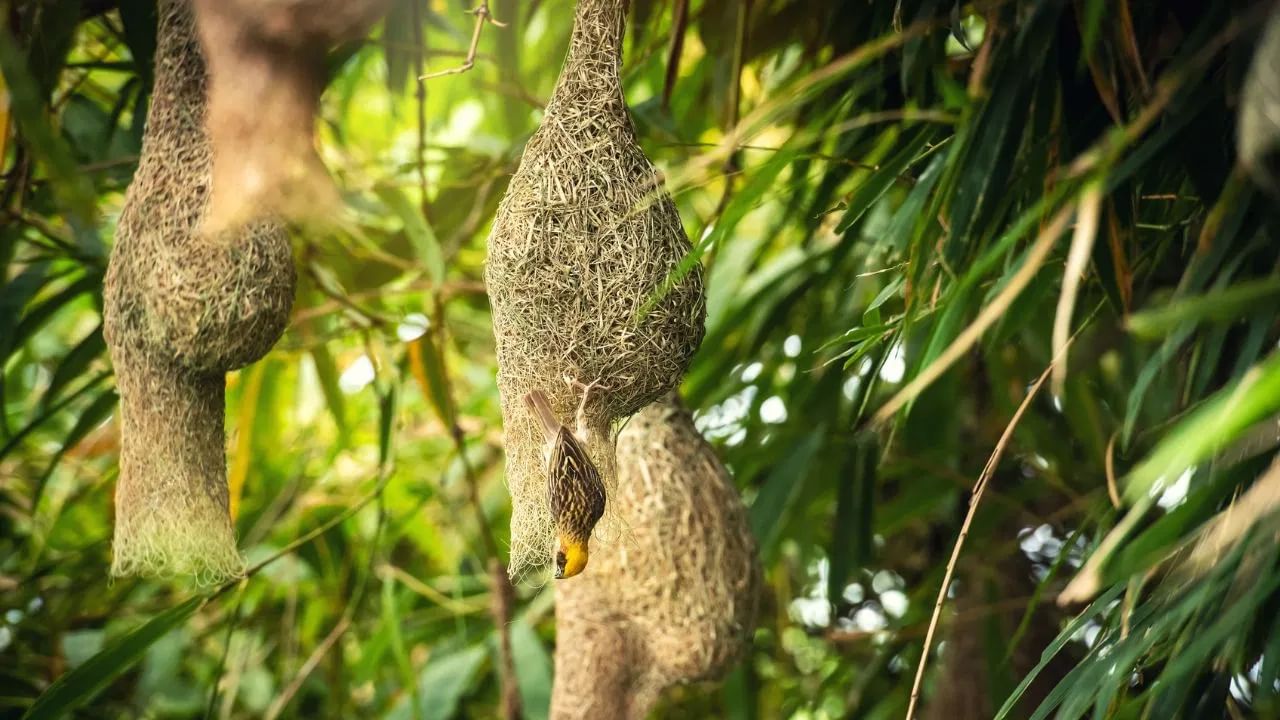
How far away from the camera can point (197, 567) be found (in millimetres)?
1095

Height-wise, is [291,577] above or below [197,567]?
below

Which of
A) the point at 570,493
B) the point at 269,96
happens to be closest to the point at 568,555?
the point at 570,493

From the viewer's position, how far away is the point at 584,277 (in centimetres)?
89

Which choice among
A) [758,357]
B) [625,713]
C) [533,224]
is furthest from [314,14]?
[758,357]

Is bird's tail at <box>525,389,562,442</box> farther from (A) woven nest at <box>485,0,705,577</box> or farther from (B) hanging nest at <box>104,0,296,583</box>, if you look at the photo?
(B) hanging nest at <box>104,0,296,583</box>

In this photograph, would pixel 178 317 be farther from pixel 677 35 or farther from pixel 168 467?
pixel 677 35

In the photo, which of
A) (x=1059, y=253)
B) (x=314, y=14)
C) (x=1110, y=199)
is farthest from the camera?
(x=1059, y=253)

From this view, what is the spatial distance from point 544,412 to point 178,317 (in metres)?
0.33

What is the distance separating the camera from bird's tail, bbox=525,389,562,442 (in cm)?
83

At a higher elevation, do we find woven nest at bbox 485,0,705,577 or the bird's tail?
woven nest at bbox 485,0,705,577

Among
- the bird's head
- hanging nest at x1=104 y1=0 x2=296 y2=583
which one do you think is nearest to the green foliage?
hanging nest at x1=104 y1=0 x2=296 y2=583

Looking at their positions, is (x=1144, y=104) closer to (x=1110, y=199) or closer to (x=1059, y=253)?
(x=1110, y=199)

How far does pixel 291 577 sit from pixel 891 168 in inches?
60.2

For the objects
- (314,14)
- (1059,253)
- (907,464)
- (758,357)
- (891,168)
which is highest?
(314,14)
